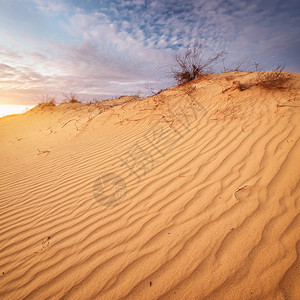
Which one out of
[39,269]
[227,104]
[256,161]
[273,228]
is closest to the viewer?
[273,228]

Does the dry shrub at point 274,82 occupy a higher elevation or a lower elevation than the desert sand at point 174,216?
higher

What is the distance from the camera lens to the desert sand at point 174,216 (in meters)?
1.35

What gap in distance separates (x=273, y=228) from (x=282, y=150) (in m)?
1.27

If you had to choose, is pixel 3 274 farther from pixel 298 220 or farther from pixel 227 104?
pixel 227 104

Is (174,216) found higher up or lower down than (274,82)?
lower down

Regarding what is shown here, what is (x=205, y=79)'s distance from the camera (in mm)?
6539

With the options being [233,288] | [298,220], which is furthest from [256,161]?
[233,288]

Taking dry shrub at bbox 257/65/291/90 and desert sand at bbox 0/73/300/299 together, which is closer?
desert sand at bbox 0/73/300/299

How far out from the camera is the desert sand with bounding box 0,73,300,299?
1.35 m

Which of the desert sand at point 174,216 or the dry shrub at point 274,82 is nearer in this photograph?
the desert sand at point 174,216

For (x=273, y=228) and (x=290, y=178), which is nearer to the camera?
(x=273, y=228)

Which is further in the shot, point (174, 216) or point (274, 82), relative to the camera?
point (274, 82)

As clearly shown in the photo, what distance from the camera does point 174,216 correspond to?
1896 millimetres

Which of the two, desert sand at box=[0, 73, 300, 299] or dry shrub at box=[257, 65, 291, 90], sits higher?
dry shrub at box=[257, 65, 291, 90]
